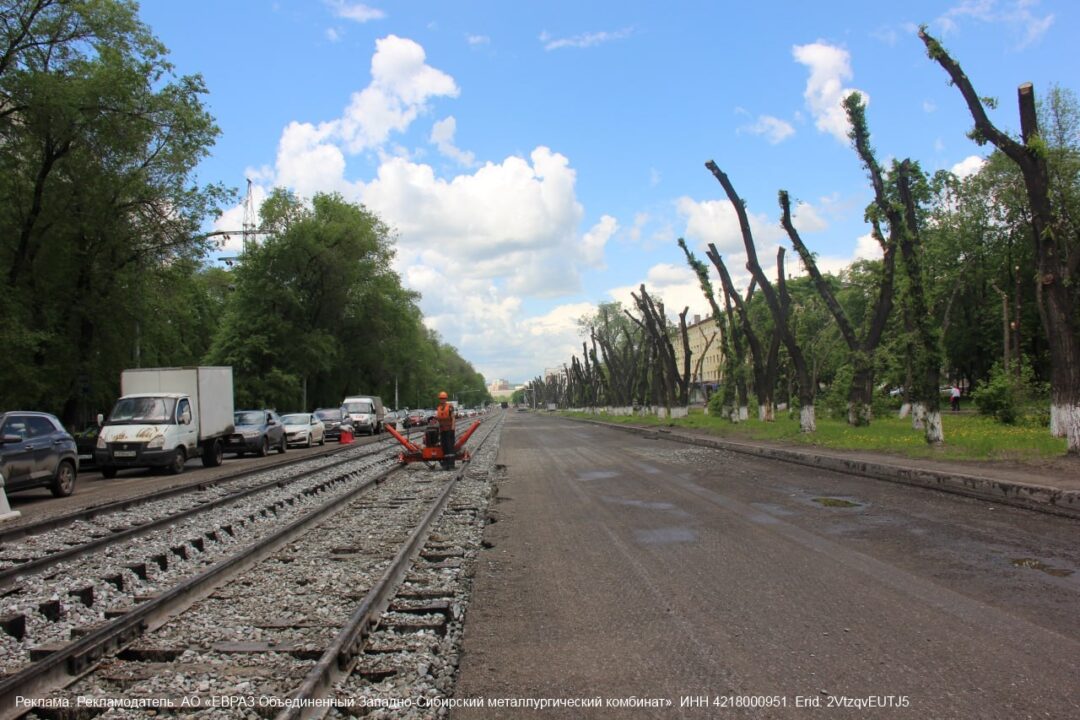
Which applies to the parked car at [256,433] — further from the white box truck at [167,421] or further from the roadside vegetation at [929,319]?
the roadside vegetation at [929,319]

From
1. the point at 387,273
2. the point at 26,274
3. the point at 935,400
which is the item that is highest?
the point at 387,273

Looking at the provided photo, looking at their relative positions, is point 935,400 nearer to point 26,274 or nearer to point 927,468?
point 927,468

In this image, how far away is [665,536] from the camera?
8.58m

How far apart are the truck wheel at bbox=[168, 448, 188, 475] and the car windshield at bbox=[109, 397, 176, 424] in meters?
0.86

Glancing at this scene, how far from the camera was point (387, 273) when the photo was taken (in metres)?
55.4

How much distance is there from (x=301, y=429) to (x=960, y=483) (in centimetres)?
2549

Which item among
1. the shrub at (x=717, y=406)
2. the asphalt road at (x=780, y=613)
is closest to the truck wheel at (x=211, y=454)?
the asphalt road at (x=780, y=613)

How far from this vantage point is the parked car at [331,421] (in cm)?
3656

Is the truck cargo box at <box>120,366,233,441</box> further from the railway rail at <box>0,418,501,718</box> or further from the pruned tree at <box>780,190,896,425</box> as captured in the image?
the pruned tree at <box>780,190,896,425</box>

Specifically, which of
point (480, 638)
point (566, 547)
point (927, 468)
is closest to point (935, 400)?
point (927, 468)

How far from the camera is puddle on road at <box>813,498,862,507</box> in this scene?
1058 centimetres

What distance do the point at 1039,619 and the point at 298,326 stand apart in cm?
4529

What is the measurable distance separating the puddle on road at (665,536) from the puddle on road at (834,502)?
2.91 m

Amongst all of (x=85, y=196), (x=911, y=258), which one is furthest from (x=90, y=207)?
(x=911, y=258)
